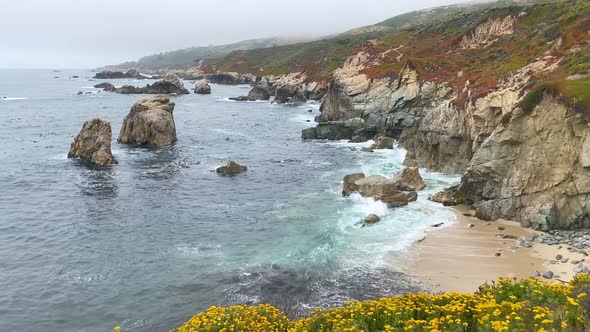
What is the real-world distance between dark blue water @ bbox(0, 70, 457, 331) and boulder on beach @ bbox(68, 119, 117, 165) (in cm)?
192

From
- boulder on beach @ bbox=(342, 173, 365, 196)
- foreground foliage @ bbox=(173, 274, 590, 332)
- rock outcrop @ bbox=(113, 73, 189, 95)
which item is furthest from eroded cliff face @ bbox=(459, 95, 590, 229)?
rock outcrop @ bbox=(113, 73, 189, 95)

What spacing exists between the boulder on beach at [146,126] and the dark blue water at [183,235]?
12.8 feet

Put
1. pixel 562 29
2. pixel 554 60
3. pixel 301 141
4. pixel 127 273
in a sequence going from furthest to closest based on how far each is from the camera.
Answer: pixel 301 141 < pixel 562 29 < pixel 554 60 < pixel 127 273

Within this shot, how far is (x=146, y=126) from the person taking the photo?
74.0 meters

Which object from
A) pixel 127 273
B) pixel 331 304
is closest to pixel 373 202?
pixel 331 304

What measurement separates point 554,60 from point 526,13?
46.2 meters

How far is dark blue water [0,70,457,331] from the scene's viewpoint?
2695 centimetres

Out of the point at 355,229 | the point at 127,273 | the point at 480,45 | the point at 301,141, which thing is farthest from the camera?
the point at 480,45

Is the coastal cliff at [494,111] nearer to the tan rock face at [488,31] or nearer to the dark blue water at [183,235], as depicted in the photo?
the tan rock face at [488,31]

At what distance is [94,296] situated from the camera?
27.6 meters

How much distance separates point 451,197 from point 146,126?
165 feet

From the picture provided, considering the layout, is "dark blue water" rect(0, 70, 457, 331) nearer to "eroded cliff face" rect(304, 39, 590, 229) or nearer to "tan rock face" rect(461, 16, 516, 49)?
"eroded cliff face" rect(304, 39, 590, 229)

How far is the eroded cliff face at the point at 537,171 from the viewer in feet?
111

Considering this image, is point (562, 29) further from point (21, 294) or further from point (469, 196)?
point (21, 294)
